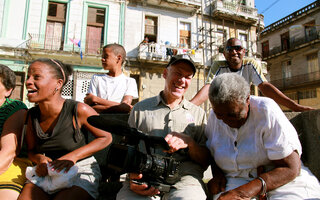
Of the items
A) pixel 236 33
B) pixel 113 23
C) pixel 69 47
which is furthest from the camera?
pixel 236 33

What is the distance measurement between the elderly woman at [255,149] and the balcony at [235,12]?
54.2 feet

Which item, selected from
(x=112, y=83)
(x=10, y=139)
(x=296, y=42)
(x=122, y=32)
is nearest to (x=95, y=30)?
(x=122, y=32)

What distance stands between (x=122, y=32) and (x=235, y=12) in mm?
9684

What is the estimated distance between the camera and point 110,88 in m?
3.35

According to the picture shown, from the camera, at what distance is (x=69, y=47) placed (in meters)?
13.0

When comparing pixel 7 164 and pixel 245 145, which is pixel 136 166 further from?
pixel 7 164

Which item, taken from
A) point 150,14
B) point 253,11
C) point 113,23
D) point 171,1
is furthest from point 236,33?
point 113,23

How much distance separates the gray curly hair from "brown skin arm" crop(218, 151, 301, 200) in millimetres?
560

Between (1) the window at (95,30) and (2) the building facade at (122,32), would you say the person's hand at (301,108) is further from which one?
(1) the window at (95,30)

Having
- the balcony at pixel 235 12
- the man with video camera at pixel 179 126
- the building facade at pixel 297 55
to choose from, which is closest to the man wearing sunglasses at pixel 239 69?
the man with video camera at pixel 179 126

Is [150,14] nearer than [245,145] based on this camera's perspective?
No

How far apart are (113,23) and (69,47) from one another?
10.8 ft

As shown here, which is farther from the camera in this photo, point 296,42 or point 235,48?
point 296,42

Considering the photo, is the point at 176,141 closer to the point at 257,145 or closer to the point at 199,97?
the point at 257,145
